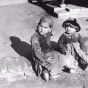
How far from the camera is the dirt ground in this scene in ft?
A: 15.3

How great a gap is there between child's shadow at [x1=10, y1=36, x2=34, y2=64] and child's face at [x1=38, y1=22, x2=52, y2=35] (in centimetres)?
103

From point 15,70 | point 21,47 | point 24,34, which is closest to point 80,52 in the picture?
point 15,70

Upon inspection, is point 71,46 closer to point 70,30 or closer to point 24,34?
point 70,30

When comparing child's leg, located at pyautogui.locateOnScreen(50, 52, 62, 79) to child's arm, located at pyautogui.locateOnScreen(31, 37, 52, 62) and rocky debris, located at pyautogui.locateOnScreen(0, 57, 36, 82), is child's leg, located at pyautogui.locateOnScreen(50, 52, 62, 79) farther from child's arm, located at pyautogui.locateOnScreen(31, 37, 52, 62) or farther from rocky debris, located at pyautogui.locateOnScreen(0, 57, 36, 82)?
rocky debris, located at pyautogui.locateOnScreen(0, 57, 36, 82)

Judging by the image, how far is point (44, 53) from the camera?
475cm

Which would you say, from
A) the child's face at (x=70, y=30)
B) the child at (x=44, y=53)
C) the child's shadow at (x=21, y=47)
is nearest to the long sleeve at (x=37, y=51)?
the child at (x=44, y=53)

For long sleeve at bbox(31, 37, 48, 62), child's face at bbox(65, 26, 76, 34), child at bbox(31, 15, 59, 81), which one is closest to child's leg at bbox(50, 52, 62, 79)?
child at bbox(31, 15, 59, 81)

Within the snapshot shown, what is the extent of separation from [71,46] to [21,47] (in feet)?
6.19

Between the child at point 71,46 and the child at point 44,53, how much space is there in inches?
8.9

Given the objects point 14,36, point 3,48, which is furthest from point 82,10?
point 3,48

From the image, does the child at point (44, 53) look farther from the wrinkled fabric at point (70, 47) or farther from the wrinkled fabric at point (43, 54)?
the wrinkled fabric at point (70, 47)

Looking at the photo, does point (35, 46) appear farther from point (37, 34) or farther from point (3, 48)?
point (3, 48)

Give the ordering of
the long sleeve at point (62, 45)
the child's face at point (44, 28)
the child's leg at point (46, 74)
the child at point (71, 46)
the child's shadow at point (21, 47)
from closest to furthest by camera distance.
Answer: the child's face at point (44, 28) → the child's leg at point (46, 74) → the child at point (71, 46) → the long sleeve at point (62, 45) → the child's shadow at point (21, 47)

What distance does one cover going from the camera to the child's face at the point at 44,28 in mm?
4508
